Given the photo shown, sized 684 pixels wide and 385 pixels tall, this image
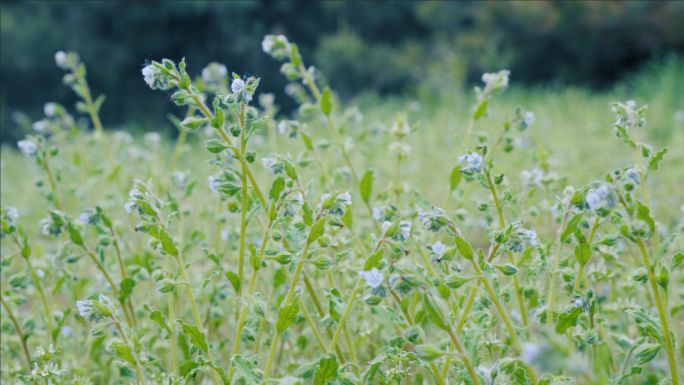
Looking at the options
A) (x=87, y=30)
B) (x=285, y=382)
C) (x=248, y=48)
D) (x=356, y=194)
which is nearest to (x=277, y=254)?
(x=285, y=382)

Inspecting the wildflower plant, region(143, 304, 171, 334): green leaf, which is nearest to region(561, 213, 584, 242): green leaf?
the wildflower plant

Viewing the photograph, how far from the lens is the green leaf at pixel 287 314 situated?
95 centimetres

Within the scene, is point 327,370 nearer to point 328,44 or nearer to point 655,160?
point 655,160

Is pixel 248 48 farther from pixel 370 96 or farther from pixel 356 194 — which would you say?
pixel 356 194

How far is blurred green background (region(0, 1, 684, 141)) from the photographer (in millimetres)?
10430

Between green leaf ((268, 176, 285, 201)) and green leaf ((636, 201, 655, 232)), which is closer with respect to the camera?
green leaf ((636, 201, 655, 232))

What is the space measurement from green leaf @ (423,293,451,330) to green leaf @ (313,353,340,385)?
27 cm

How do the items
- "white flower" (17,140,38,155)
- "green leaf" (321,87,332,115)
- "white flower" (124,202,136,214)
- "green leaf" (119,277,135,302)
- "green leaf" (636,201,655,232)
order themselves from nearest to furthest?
1. "green leaf" (636,201,655,232)
2. "white flower" (124,202,136,214)
3. "green leaf" (119,277,135,302)
4. "green leaf" (321,87,332,115)
5. "white flower" (17,140,38,155)

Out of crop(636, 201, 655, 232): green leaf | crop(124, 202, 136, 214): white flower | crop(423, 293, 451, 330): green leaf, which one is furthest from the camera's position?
crop(124, 202, 136, 214): white flower

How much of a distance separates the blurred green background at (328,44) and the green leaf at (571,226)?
927cm

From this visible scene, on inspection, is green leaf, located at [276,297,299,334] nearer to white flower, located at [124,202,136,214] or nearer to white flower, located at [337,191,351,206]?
white flower, located at [337,191,351,206]

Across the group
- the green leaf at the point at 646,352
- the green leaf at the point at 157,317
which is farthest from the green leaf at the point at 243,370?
the green leaf at the point at 646,352

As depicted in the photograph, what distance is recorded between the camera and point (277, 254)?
1.00m

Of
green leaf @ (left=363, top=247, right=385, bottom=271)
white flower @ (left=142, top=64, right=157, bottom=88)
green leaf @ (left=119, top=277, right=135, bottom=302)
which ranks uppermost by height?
white flower @ (left=142, top=64, right=157, bottom=88)
